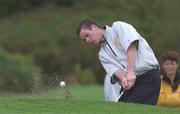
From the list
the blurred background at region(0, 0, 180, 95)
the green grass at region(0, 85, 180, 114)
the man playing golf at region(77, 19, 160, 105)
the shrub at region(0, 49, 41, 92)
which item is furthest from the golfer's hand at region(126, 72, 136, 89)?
the shrub at region(0, 49, 41, 92)

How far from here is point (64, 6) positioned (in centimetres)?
4994

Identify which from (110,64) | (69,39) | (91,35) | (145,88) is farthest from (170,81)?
(69,39)

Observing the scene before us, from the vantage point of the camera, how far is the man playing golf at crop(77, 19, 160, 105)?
9.52 metres

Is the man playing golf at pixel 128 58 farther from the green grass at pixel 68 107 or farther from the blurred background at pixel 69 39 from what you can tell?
the blurred background at pixel 69 39

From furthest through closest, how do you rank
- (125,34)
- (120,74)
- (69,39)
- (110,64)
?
(69,39)
(110,64)
(120,74)
(125,34)

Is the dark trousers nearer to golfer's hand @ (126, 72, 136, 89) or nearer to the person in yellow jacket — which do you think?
golfer's hand @ (126, 72, 136, 89)

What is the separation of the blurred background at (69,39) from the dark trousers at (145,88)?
13.3 metres

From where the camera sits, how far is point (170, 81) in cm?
1117

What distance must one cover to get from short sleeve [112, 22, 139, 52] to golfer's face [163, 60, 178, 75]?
1683 mm

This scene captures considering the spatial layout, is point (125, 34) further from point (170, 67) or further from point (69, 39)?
point (69, 39)

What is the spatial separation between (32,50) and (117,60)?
2373cm

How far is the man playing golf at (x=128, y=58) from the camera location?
31.2ft

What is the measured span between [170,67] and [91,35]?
6.36ft

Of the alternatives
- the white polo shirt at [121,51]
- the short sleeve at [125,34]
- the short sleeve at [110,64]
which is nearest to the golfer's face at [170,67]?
the white polo shirt at [121,51]
